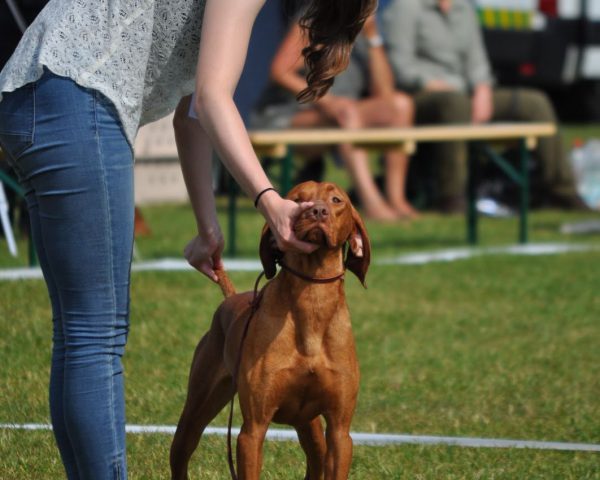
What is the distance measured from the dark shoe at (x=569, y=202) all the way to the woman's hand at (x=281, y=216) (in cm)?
947

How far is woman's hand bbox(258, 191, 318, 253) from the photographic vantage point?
2750 millimetres

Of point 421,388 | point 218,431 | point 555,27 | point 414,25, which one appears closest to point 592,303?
point 421,388

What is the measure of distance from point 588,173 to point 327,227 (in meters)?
9.67

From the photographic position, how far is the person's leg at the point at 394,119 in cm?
1073

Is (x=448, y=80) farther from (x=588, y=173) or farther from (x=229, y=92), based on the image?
(x=229, y=92)

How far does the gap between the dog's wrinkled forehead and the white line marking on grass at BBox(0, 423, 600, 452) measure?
1.52 m

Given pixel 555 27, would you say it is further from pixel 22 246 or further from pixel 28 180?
pixel 28 180

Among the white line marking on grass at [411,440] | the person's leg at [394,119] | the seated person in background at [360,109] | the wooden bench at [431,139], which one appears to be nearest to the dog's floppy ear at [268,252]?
the white line marking on grass at [411,440]

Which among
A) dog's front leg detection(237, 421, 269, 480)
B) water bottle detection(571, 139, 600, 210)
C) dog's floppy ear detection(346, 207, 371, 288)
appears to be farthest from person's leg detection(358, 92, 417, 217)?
dog's front leg detection(237, 421, 269, 480)

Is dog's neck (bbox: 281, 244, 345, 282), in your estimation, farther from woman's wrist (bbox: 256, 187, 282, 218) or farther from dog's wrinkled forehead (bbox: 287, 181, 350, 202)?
woman's wrist (bbox: 256, 187, 282, 218)

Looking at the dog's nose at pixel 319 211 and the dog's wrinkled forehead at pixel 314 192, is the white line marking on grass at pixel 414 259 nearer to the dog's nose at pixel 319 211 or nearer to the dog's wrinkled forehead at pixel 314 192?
the dog's wrinkled forehead at pixel 314 192

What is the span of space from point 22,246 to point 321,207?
6.12m

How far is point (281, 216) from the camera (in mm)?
2754

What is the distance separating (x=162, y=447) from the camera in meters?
4.20
